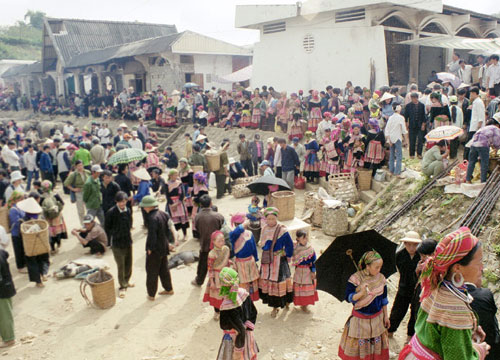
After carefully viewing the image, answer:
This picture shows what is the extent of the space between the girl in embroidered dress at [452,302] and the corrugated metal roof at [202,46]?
22188mm

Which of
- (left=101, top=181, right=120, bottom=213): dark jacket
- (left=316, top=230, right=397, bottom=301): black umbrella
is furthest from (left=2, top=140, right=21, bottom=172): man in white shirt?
(left=316, top=230, right=397, bottom=301): black umbrella

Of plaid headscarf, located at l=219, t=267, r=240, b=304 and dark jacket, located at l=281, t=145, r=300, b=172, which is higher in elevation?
Result: dark jacket, located at l=281, t=145, r=300, b=172

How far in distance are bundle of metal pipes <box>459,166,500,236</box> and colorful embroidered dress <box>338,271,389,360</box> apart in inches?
113

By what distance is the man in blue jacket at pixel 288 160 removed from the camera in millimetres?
10836

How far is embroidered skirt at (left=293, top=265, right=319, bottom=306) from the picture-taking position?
225 inches

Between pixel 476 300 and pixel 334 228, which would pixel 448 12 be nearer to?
pixel 334 228

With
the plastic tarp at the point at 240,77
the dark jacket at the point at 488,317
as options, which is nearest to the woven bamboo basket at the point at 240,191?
the dark jacket at the point at 488,317

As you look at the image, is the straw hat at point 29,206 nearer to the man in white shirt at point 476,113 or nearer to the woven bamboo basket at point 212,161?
the woven bamboo basket at point 212,161

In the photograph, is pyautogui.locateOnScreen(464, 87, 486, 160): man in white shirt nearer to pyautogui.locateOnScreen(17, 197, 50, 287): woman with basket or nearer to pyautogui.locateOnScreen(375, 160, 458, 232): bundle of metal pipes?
pyautogui.locateOnScreen(375, 160, 458, 232): bundle of metal pipes

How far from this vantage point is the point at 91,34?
3200 centimetres

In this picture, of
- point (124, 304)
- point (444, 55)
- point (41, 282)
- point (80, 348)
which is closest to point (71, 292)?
point (41, 282)

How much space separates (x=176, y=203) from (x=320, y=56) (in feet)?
37.3

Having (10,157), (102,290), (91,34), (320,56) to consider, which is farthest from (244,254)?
(91,34)

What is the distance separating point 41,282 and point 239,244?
156 inches
